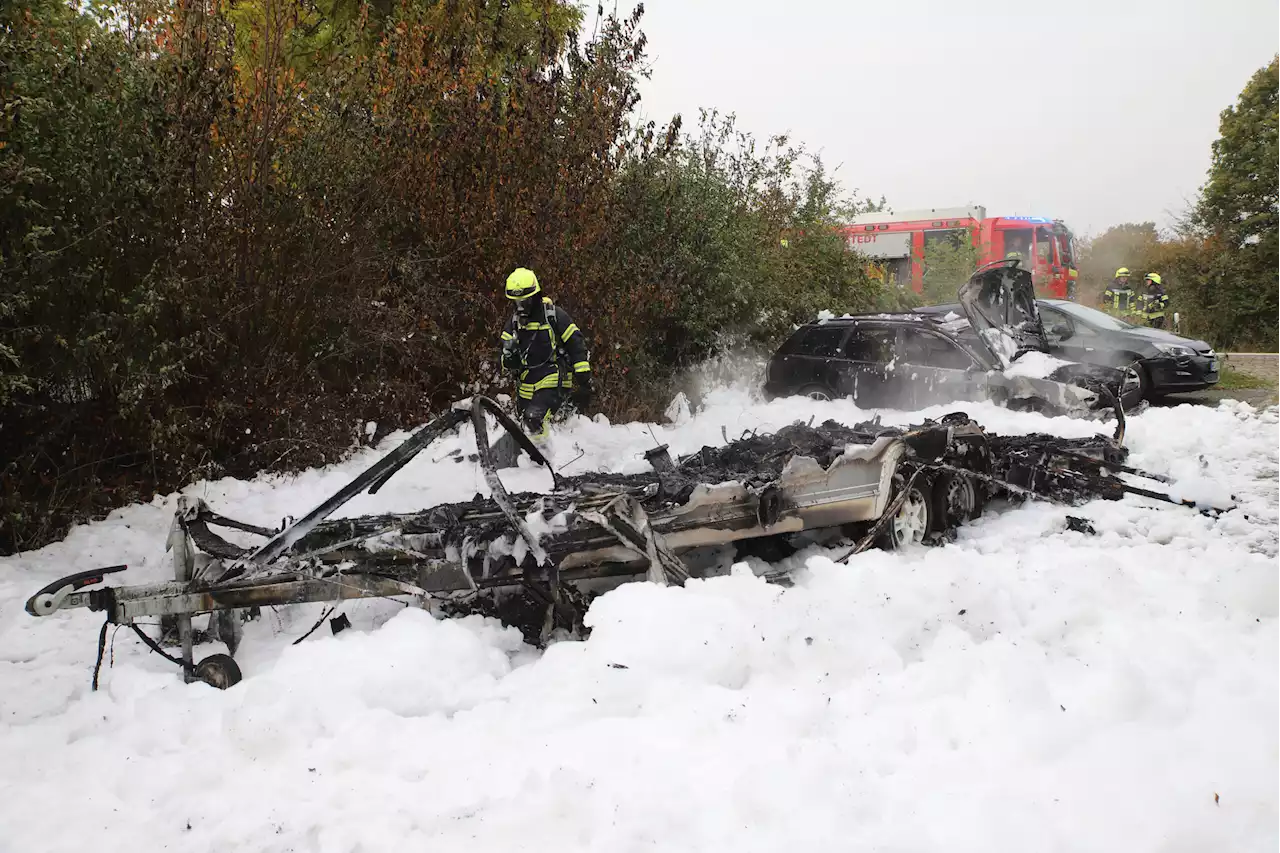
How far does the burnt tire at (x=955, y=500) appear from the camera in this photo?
5.49 m

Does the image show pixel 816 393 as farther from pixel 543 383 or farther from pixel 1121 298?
pixel 1121 298

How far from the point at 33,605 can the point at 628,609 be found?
2.27 meters

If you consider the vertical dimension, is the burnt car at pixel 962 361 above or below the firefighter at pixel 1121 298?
below

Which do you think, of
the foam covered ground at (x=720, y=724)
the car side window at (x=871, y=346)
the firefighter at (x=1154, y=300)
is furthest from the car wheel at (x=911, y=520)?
the firefighter at (x=1154, y=300)

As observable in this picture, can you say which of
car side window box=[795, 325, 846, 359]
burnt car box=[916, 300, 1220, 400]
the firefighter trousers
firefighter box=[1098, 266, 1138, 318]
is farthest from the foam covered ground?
firefighter box=[1098, 266, 1138, 318]

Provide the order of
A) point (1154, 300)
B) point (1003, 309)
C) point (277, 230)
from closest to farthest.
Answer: point (277, 230)
point (1003, 309)
point (1154, 300)

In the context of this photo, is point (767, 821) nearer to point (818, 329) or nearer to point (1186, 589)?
point (1186, 589)

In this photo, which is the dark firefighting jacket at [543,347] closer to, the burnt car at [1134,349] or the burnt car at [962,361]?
the burnt car at [962,361]

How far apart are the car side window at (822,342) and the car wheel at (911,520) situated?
199 inches

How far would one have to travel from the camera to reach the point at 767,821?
251cm

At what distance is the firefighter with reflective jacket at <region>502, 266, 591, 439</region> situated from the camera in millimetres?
7293

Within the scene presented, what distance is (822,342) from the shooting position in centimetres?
1054

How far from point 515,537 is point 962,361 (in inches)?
272

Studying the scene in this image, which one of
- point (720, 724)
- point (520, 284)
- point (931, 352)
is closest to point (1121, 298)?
point (931, 352)
